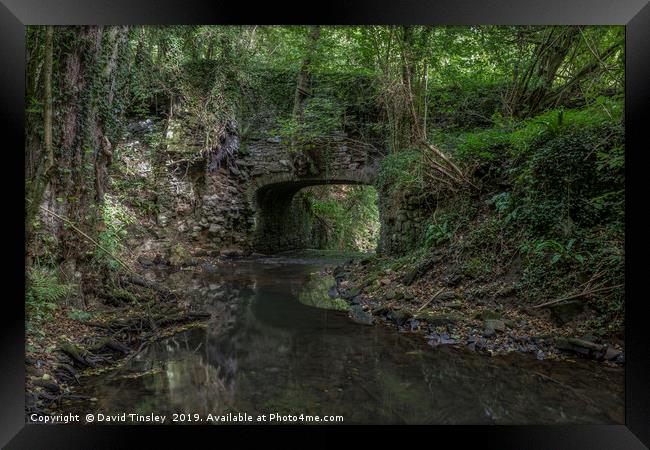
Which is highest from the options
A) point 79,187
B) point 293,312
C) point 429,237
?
point 79,187

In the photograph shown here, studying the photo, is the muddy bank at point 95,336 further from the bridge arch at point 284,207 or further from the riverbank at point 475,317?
the bridge arch at point 284,207

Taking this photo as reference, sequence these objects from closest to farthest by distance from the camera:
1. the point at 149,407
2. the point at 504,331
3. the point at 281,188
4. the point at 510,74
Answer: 1. the point at 149,407
2. the point at 504,331
3. the point at 510,74
4. the point at 281,188

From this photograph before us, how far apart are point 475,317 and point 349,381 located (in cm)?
206

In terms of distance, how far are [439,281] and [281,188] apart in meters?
9.28

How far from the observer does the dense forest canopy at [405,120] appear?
12.6 feet

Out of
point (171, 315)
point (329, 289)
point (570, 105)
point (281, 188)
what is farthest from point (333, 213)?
point (171, 315)

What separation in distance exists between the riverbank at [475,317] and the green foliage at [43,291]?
327cm

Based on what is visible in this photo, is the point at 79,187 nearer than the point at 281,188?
Yes

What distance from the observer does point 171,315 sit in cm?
455

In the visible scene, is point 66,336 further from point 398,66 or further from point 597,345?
point 398,66

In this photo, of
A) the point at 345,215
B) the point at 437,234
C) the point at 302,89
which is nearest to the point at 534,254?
the point at 437,234
